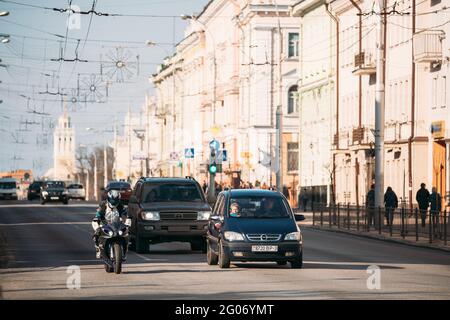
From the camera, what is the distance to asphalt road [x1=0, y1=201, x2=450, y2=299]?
71.4 ft

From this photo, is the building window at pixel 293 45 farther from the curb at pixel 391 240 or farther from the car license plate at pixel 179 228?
the car license plate at pixel 179 228

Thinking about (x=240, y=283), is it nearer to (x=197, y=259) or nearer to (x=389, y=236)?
(x=197, y=259)

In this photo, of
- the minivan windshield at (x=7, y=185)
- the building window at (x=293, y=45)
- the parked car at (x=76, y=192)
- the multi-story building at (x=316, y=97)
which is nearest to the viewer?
the multi-story building at (x=316, y=97)

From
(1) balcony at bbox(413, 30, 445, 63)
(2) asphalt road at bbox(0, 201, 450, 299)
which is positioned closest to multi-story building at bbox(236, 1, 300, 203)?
(1) balcony at bbox(413, 30, 445, 63)

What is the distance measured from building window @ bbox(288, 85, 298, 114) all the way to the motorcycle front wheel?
7684cm

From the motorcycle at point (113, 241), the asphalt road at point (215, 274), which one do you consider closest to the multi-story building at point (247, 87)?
the asphalt road at point (215, 274)

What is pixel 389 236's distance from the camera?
4691cm

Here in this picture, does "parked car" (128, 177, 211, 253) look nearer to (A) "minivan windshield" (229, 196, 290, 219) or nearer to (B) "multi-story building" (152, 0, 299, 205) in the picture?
(A) "minivan windshield" (229, 196, 290, 219)

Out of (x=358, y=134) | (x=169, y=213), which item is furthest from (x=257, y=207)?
(x=358, y=134)

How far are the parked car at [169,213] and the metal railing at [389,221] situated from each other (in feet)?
25.1

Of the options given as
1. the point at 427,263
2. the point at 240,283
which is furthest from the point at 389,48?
the point at 240,283

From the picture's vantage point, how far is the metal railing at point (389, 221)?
135 ft

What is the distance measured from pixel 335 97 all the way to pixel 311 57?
27.3ft

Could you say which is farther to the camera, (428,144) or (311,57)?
(311,57)
